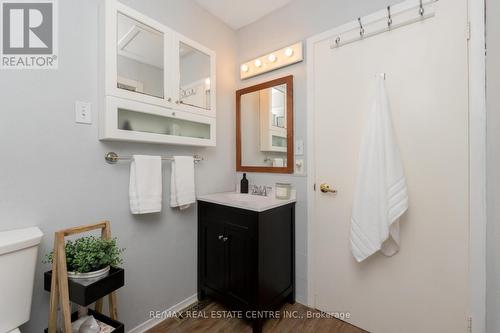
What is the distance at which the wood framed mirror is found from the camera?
72.0 inches

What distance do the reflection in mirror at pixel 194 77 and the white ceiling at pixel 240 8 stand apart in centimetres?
46

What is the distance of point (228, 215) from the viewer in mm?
1593

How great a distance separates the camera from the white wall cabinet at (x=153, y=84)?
48.9 inches

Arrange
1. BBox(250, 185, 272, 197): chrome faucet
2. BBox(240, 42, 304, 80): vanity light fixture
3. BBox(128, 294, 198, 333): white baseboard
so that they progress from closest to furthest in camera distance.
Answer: BBox(128, 294, 198, 333): white baseboard < BBox(240, 42, 304, 80): vanity light fixture < BBox(250, 185, 272, 197): chrome faucet

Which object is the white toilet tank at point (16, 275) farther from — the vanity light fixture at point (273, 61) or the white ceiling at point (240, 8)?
the white ceiling at point (240, 8)

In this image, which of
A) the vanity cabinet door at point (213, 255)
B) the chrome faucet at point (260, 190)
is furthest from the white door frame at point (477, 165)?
the vanity cabinet door at point (213, 255)

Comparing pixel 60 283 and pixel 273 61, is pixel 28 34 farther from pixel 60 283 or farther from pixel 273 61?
pixel 273 61

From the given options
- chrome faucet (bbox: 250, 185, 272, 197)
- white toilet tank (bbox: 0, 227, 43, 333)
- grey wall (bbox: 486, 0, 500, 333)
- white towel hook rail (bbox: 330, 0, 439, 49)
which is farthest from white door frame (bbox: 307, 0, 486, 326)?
white toilet tank (bbox: 0, 227, 43, 333)

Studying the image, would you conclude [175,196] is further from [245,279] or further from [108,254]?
[245,279]

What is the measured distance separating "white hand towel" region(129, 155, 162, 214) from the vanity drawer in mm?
396

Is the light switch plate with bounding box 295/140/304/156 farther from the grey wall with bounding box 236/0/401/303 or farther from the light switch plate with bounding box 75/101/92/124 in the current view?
the light switch plate with bounding box 75/101/92/124

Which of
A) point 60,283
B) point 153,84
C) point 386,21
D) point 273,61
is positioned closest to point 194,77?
point 153,84

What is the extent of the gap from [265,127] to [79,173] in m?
1.35

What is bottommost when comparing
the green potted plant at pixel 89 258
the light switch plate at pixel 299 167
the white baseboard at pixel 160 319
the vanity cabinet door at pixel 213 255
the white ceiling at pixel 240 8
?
the white baseboard at pixel 160 319
